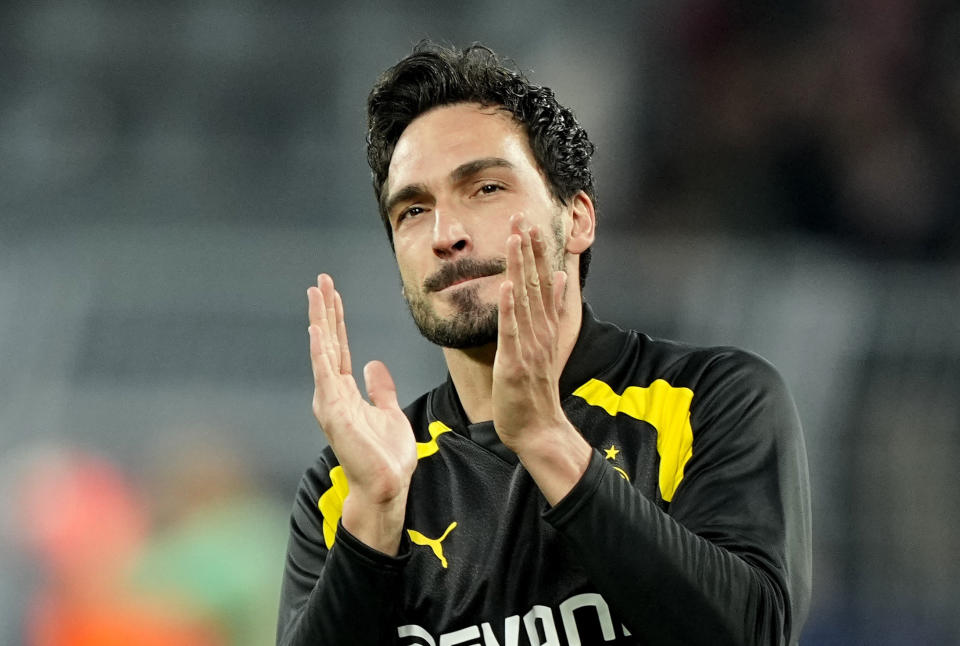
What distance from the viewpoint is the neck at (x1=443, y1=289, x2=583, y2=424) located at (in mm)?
1774

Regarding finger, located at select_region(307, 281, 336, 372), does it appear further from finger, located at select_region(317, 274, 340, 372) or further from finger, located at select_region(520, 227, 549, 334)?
finger, located at select_region(520, 227, 549, 334)

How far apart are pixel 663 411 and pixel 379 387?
44cm

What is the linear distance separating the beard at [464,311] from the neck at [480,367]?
0.06 meters

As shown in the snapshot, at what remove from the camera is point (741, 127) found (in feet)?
13.9

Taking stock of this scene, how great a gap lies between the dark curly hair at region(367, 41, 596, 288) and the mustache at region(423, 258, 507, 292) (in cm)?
25

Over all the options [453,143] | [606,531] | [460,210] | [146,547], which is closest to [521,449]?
[606,531]

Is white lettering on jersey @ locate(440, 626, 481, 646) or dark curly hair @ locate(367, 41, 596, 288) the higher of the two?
dark curly hair @ locate(367, 41, 596, 288)

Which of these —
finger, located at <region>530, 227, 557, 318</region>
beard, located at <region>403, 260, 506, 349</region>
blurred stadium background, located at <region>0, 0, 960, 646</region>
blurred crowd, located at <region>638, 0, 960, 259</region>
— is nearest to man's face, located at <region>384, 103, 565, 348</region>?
beard, located at <region>403, 260, 506, 349</region>

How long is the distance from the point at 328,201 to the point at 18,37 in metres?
1.54

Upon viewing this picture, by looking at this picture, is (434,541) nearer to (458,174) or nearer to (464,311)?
(464,311)

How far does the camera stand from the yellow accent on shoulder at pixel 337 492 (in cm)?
178

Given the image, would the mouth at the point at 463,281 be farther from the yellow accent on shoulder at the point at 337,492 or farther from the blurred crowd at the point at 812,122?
the blurred crowd at the point at 812,122

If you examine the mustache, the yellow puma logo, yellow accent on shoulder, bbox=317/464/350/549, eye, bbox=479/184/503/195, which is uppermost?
eye, bbox=479/184/503/195

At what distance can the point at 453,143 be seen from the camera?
6.04ft
